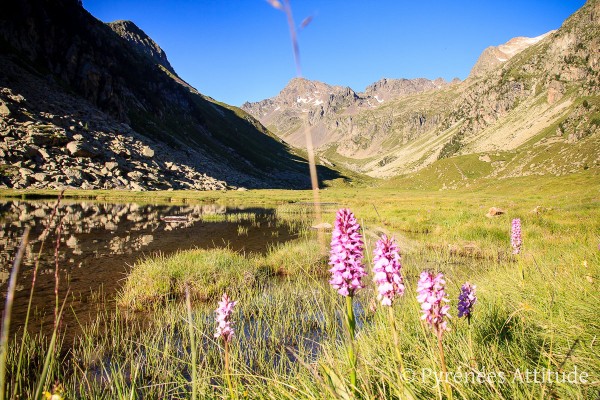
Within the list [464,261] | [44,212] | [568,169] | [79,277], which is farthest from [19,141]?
[568,169]

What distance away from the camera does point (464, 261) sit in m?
17.0

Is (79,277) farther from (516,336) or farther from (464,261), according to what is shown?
(464,261)

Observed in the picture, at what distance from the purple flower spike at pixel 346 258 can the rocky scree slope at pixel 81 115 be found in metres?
66.5

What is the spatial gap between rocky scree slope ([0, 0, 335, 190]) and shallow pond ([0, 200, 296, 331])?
26281 millimetres

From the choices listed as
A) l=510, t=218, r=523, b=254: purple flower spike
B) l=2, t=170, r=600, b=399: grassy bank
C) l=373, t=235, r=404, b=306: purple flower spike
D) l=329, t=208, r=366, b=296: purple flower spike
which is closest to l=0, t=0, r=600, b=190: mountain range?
l=329, t=208, r=366, b=296: purple flower spike

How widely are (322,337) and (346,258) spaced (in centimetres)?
608

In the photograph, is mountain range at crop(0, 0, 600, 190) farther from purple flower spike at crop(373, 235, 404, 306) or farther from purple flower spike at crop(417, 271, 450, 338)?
purple flower spike at crop(417, 271, 450, 338)

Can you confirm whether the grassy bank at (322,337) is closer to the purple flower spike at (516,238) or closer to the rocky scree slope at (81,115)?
the purple flower spike at (516,238)

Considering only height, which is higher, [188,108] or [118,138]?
[188,108]

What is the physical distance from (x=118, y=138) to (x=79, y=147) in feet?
58.4

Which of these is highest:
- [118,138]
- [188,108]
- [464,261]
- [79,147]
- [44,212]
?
[188,108]

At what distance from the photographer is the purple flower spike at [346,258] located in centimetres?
277

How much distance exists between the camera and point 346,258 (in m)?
2.83

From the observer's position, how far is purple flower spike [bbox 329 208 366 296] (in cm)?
277
